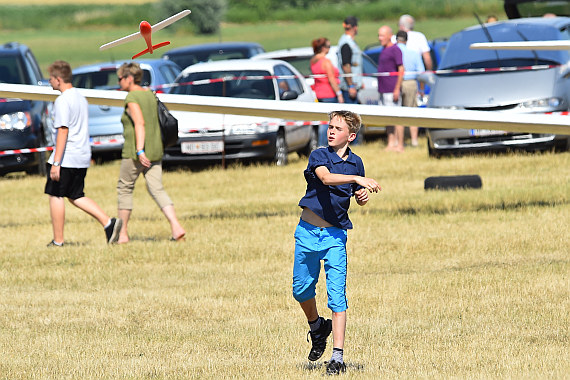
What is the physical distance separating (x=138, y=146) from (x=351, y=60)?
315 inches

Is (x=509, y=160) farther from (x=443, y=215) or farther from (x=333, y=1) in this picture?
(x=333, y=1)

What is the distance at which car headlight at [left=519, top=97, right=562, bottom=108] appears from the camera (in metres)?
15.2

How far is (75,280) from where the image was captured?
28.8 ft

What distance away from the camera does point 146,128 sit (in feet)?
34.1

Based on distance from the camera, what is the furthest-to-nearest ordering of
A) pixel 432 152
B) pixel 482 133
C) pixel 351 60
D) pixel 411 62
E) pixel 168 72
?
pixel 168 72 → pixel 411 62 → pixel 351 60 → pixel 432 152 → pixel 482 133

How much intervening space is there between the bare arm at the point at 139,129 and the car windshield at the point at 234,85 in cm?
642

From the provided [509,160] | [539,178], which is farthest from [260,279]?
[509,160]

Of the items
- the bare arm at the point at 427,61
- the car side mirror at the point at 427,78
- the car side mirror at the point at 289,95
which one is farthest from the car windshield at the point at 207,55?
the car side mirror at the point at 427,78

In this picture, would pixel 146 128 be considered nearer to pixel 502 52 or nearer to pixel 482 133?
pixel 482 133

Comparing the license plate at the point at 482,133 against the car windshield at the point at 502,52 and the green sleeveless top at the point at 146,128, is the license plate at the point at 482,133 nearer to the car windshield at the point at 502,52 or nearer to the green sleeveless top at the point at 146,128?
the car windshield at the point at 502,52

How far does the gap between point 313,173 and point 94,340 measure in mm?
1876

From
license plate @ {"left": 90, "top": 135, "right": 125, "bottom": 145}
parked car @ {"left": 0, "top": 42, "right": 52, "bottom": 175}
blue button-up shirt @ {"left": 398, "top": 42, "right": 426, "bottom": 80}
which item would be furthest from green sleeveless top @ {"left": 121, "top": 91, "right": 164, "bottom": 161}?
blue button-up shirt @ {"left": 398, "top": 42, "right": 426, "bottom": 80}

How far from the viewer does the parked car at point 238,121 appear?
1623cm

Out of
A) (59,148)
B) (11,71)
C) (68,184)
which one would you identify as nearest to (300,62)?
(11,71)
